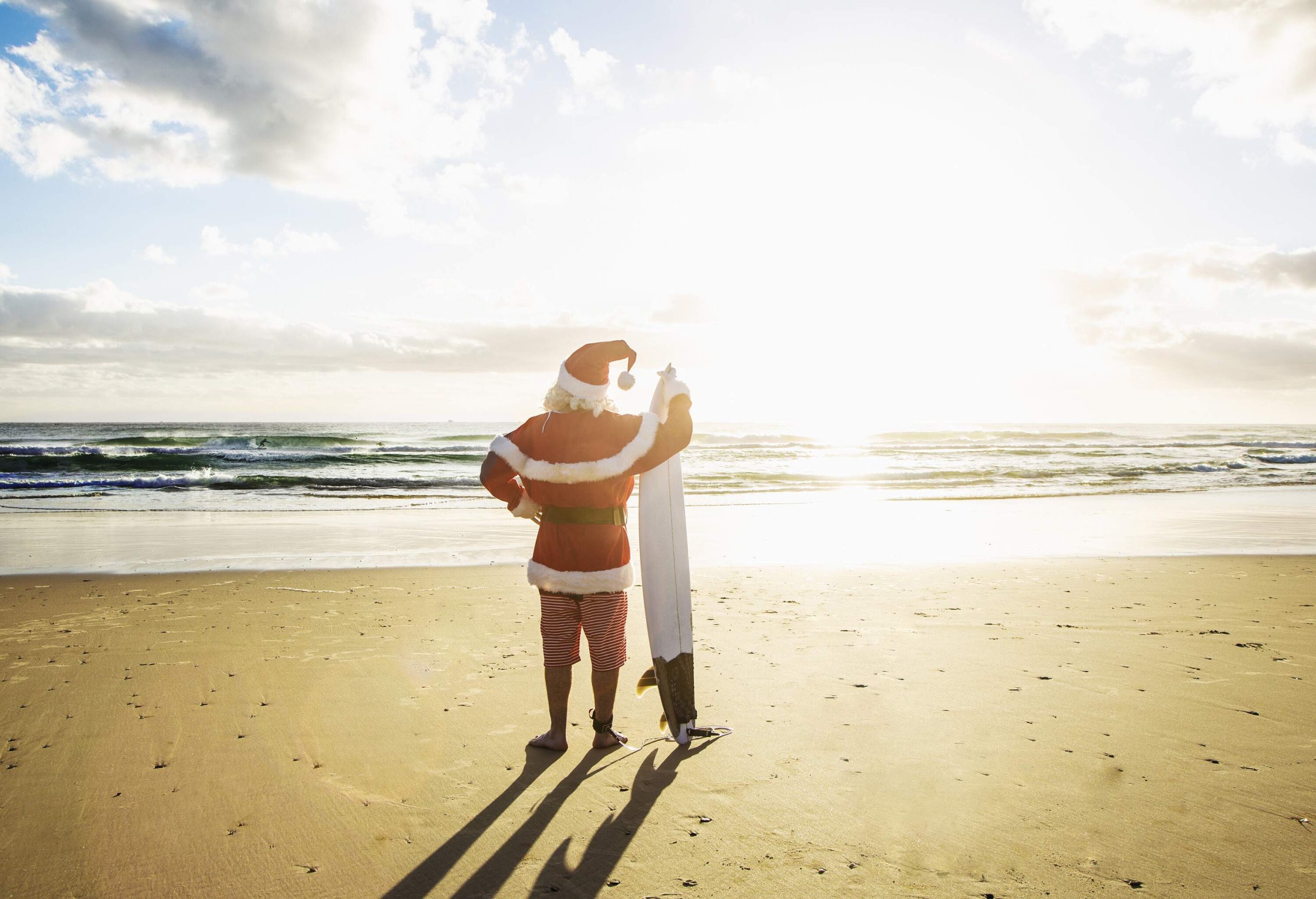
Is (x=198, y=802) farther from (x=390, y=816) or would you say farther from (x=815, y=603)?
(x=815, y=603)

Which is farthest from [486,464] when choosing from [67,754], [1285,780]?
[1285,780]

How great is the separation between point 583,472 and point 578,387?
425 millimetres

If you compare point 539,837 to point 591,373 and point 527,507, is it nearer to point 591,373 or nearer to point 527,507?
point 527,507

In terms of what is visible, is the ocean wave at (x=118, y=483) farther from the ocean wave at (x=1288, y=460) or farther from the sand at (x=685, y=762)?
the ocean wave at (x=1288, y=460)

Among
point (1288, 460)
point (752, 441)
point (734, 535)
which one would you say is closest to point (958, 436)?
point (752, 441)

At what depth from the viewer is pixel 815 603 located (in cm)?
676

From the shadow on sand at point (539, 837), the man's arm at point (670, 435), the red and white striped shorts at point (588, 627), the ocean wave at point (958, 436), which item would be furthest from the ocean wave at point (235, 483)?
the ocean wave at point (958, 436)

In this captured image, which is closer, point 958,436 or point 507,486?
point 507,486

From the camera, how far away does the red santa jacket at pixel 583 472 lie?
11.3 feet

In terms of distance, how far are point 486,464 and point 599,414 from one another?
0.62 meters

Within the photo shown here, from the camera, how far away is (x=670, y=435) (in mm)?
3561

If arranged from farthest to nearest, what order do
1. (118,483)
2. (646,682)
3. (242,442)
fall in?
1. (242,442)
2. (118,483)
3. (646,682)

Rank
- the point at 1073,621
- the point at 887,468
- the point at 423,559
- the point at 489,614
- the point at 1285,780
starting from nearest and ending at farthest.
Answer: the point at 1285,780
the point at 1073,621
the point at 489,614
the point at 423,559
the point at 887,468

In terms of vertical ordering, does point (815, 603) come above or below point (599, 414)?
below
